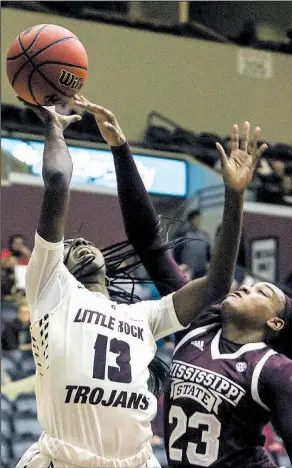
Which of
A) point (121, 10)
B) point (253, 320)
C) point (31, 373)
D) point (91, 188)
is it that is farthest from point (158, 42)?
point (253, 320)

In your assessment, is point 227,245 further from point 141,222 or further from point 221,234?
point 141,222

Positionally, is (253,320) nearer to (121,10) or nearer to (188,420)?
(188,420)

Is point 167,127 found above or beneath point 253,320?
beneath

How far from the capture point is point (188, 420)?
4.00 meters

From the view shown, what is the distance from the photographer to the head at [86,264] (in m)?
3.83

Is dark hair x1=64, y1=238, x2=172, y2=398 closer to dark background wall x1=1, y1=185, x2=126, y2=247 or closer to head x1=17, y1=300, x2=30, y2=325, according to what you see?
head x1=17, y1=300, x2=30, y2=325

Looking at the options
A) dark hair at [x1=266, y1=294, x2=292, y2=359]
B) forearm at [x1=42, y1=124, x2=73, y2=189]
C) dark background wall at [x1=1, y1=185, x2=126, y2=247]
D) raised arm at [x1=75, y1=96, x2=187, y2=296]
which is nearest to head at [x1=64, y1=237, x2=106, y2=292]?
raised arm at [x1=75, y1=96, x2=187, y2=296]

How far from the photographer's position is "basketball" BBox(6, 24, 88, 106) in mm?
3705

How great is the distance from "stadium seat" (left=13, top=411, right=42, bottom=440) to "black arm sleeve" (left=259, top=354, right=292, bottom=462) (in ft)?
13.2

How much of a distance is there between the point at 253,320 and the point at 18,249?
19.3ft

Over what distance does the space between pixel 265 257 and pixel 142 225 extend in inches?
361

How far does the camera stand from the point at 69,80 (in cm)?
372

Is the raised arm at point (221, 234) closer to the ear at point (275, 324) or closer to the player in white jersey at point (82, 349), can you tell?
the player in white jersey at point (82, 349)

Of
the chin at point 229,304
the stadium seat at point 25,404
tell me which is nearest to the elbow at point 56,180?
the chin at point 229,304
